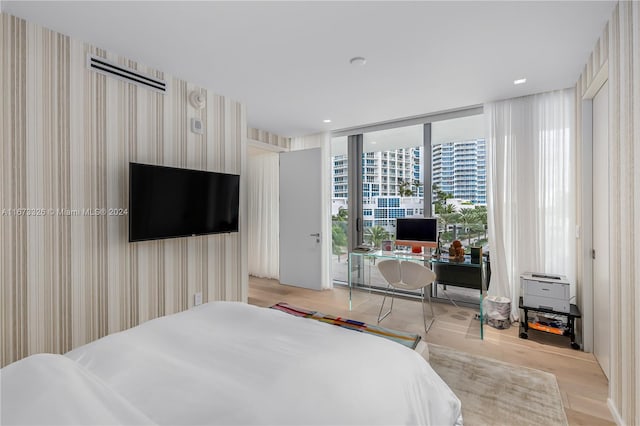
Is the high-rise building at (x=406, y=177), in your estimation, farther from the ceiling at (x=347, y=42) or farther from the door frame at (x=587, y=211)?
the door frame at (x=587, y=211)

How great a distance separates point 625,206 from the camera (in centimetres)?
167

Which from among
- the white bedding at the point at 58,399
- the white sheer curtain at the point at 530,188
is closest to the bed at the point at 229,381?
the white bedding at the point at 58,399

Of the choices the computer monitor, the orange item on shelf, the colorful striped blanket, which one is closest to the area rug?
the colorful striped blanket

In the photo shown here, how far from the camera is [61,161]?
2129mm

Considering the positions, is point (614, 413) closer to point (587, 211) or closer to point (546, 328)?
point (546, 328)

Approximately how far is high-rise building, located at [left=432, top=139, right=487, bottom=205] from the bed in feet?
9.83

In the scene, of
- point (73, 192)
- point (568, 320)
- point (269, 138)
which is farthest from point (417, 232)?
point (73, 192)

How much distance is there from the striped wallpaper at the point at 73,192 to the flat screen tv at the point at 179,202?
0.22 m

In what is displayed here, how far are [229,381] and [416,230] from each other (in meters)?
3.10

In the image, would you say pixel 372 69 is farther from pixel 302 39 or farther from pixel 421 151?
pixel 421 151

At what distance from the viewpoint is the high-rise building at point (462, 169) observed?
3.79 meters

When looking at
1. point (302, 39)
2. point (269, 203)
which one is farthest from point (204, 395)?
point (269, 203)

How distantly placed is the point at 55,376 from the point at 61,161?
1.81m

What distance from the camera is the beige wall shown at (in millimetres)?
1536
